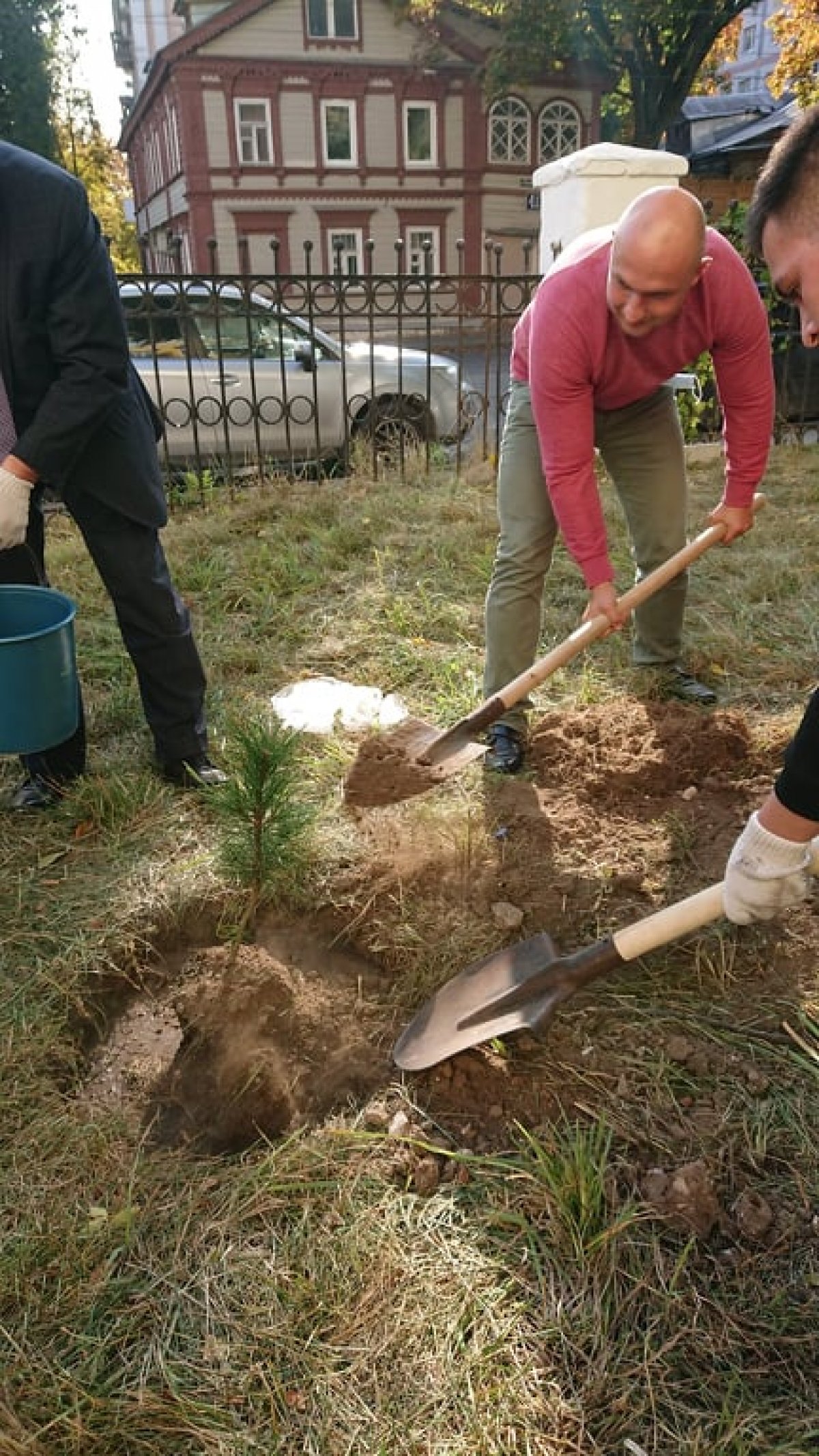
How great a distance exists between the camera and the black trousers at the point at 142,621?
8.50 feet

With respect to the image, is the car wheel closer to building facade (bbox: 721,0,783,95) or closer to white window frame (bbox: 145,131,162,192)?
white window frame (bbox: 145,131,162,192)

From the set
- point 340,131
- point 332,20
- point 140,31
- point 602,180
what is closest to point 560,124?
point 340,131

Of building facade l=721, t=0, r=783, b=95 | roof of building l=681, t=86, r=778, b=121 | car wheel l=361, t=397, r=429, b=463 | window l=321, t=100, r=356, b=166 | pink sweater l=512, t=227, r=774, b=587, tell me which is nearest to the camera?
pink sweater l=512, t=227, r=774, b=587

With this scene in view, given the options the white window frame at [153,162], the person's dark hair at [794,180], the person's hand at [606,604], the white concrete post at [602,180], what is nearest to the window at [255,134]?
the white window frame at [153,162]

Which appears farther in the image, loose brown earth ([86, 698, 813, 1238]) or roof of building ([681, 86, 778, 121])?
roof of building ([681, 86, 778, 121])

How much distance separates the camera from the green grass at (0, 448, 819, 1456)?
4.43 ft

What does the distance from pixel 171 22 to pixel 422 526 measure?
38838mm

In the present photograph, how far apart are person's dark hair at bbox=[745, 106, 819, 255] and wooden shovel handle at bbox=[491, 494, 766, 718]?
1.32 m

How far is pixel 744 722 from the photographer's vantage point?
9.94 feet

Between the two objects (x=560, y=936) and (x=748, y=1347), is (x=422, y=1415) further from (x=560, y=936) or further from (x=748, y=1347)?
(x=560, y=936)

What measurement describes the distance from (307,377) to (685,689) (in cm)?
459

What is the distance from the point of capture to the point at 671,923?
5.88ft

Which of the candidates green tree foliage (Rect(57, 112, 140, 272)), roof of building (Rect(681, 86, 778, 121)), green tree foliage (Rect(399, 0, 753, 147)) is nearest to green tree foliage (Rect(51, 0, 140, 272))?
green tree foliage (Rect(57, 112, 140, 272))

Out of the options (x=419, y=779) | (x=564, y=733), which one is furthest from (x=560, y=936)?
(x=564, y=733)
